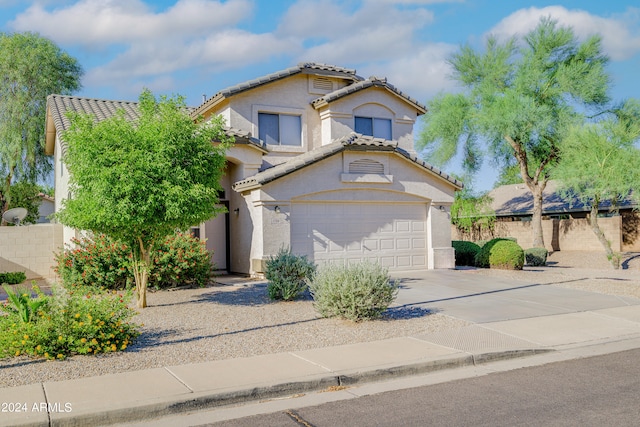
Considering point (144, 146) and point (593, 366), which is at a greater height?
point (144, 146)

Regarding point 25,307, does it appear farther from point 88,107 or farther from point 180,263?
point 88,107

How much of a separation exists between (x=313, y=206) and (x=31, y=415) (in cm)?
1271

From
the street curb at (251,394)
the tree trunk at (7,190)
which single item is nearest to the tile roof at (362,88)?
the street curb at (251,394)

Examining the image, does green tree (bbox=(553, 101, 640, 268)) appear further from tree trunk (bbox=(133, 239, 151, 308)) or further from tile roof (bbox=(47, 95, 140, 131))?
tree trunk (bbox=(133, 239, 151, 308))

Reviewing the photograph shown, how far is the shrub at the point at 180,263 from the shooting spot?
594 inches

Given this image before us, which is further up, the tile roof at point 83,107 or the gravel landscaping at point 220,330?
the tile roof at point 83,107

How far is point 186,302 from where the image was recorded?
13.1 m

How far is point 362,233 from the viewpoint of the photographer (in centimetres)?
1873

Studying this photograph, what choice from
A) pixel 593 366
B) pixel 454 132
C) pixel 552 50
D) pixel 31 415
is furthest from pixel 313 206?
pixel 552 50

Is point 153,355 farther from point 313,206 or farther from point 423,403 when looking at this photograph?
point 313,206

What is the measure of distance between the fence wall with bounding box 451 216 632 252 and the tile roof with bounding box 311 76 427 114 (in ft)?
49.1

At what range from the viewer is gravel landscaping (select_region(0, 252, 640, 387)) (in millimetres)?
7746

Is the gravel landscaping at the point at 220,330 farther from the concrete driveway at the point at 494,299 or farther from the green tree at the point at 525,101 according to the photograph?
the green tree at the point at 525,101

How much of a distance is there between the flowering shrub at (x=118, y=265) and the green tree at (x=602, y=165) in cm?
1741
